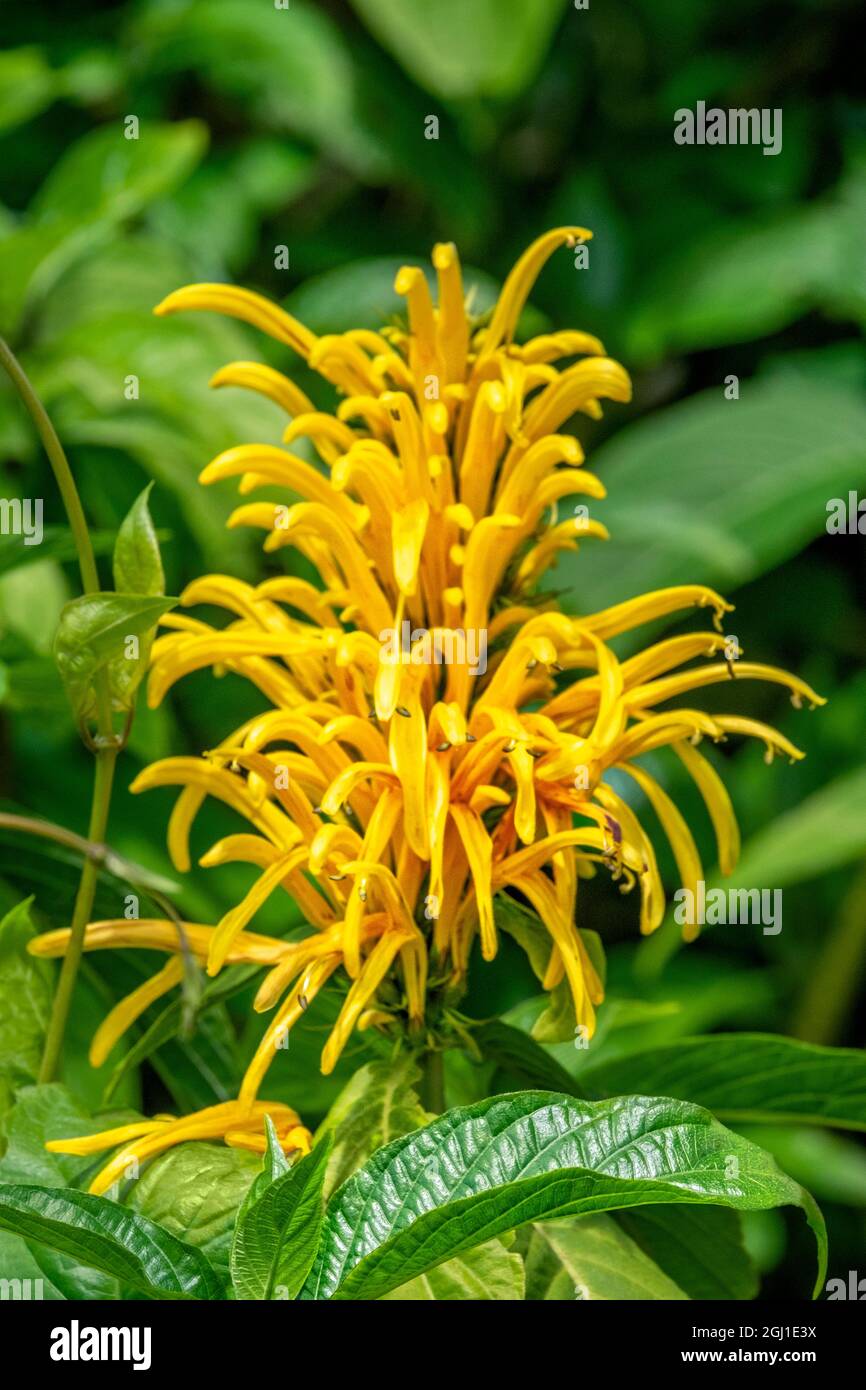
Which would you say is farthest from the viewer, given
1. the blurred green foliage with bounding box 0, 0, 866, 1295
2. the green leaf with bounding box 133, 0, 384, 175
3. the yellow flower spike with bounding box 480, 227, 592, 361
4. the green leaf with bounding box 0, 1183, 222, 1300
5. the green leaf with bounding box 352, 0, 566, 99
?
the green leaf with bounding box 352, 0, 566, 99

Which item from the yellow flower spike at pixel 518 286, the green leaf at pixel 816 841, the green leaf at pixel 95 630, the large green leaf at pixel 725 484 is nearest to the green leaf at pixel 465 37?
the large green leaf at pixel 725 484

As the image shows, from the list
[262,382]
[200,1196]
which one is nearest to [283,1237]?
[200,1196]

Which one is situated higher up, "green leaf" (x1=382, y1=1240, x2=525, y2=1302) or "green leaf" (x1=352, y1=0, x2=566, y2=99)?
"green leaf" (x1=352, y1=0, x2=566, y2=99)

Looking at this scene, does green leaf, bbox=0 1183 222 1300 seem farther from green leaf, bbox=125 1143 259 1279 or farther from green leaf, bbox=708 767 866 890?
green leaf, bbox=708 767 866 890

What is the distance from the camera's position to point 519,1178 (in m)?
0.34

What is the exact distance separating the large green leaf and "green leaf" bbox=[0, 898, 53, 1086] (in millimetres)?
638

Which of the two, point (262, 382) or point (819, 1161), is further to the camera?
point (819, 1161)

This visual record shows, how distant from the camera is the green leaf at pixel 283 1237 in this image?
0.34m

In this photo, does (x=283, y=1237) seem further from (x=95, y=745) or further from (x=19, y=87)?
(x=19, y=87)

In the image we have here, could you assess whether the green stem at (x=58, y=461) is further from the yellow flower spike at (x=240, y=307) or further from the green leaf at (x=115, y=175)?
the green leaf at (x=115, y=175)

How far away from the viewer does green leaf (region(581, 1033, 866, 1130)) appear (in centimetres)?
44

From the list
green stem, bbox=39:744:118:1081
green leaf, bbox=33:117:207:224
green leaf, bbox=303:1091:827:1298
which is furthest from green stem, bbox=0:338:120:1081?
green leaf, bbox=33:117:207:224

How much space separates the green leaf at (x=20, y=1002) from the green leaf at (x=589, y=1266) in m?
0.16

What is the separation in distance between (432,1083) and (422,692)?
0.39 feet
